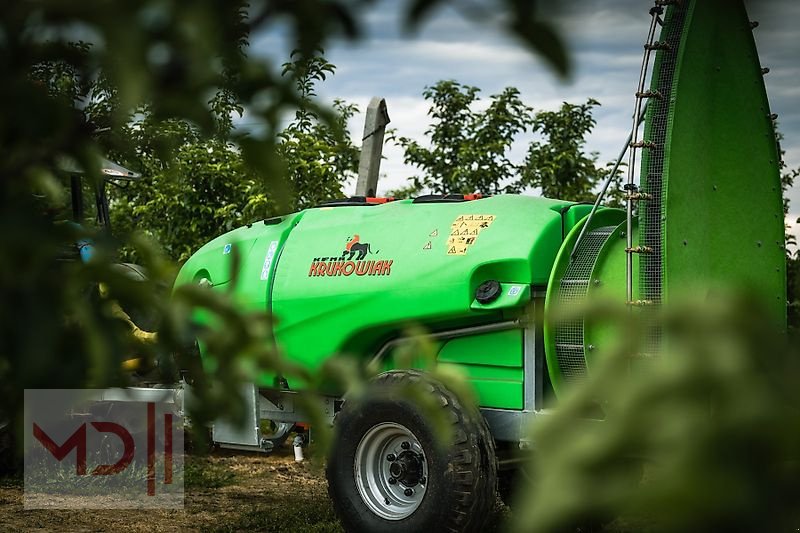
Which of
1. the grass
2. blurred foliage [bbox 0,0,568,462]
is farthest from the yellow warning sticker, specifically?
blurred foliage [bbox 0,0,568,462]

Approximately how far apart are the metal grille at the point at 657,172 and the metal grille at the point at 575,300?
34 centimetres

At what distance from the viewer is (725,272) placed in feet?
16.8

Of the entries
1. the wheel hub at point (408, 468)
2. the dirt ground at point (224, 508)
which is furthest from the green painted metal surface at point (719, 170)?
the dirt ground at point (224, 508)

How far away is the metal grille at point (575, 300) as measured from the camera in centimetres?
516

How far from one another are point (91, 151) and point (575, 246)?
4243 mm

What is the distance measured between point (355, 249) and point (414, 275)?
0.50 metres

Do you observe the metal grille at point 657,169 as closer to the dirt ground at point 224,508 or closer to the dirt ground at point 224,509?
the dirt ground at point 224,508

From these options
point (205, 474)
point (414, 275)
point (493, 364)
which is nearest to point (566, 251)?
point (493, 364)

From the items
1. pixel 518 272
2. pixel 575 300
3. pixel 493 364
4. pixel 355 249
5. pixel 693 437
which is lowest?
pixel 493 364

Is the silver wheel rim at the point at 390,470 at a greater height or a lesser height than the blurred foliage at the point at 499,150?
lesser

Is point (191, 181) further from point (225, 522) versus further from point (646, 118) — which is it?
point (646, 118)

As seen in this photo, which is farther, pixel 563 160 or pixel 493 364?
pixel 563 160

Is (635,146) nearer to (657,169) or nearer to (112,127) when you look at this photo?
(657,169)

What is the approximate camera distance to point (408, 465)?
18.0 ft
